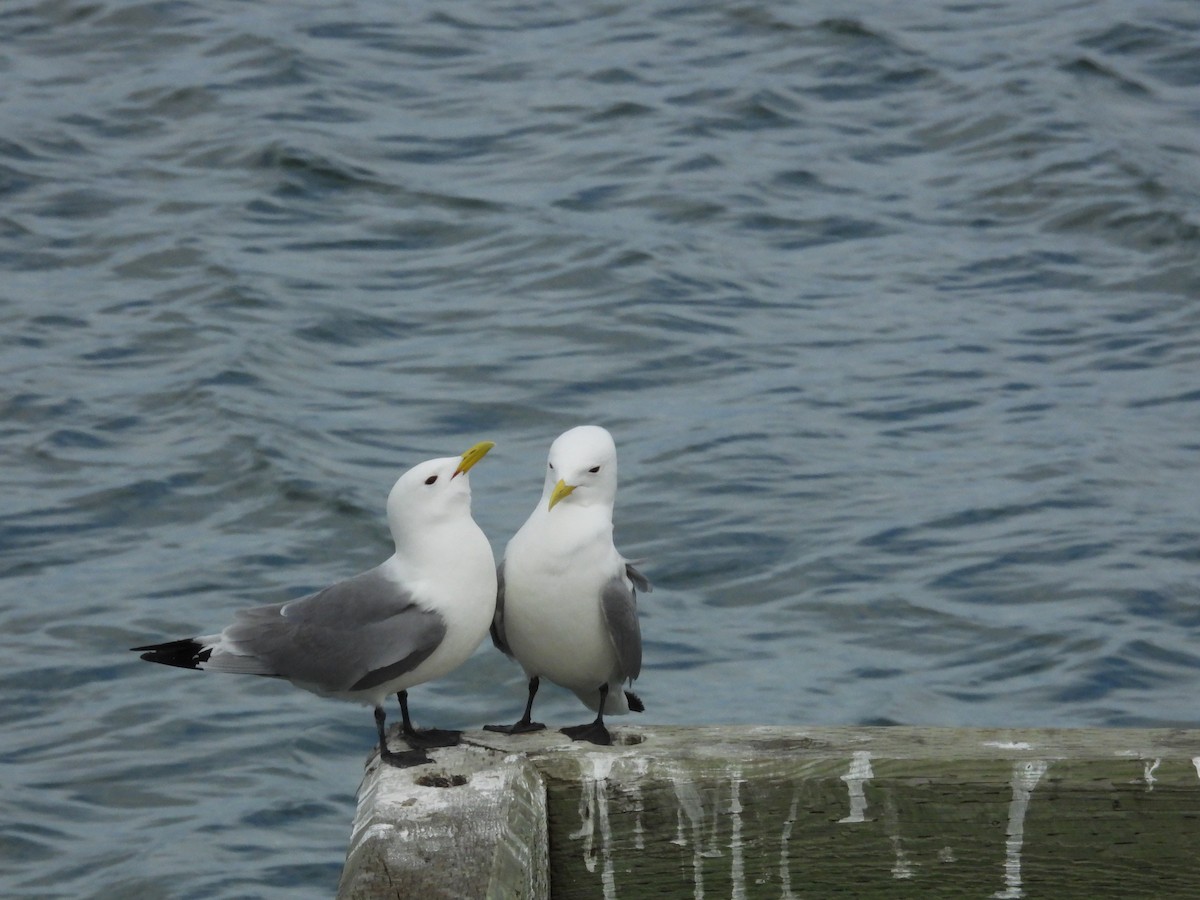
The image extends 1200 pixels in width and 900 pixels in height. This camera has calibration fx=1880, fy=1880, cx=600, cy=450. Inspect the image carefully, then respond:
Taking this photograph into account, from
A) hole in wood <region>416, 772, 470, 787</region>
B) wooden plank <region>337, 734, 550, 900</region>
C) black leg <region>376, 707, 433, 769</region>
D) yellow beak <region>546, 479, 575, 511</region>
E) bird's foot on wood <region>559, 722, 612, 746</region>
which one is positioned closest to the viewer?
wooden plank <region>337, 734, 550, 900</region>

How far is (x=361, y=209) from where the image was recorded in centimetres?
1198

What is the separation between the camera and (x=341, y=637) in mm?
3498

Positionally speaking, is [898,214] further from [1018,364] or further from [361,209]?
[361,209]

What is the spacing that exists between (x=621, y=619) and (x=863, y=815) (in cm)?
81

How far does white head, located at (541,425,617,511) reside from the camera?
3.53 meters

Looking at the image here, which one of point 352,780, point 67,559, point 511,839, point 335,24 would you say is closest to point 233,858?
point 352,780

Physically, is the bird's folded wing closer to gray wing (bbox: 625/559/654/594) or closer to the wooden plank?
gray wing (bbox: 625/559/654/594)

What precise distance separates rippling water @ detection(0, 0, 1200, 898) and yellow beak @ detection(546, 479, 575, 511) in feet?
9.97

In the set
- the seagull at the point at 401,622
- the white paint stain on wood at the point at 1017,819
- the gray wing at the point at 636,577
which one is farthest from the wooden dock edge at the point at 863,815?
the gray wing at the point at 636,577

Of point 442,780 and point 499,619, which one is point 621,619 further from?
point 442,780

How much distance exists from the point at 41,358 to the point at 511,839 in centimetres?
806

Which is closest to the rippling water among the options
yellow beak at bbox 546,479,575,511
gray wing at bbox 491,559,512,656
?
gray wing at bbox 491,559,512,656

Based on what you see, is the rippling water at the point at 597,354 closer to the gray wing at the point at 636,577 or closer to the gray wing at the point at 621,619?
the gray wing at the point at 636,577

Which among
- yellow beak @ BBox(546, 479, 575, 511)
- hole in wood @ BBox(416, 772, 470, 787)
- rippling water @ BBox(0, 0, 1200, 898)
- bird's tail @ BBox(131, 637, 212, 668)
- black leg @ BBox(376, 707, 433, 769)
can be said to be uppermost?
yellow beak @ BBox(546, 479, 575, 511)
